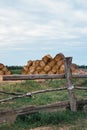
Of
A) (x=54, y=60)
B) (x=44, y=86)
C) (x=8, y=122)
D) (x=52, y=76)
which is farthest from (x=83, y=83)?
(x=8, y=122)

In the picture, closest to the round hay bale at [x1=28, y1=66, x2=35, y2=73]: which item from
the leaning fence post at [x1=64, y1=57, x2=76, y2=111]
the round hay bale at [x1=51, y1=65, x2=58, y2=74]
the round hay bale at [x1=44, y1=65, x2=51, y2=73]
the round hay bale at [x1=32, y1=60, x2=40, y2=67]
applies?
the round hay bale at [x1=32, y1=60, x2=40, y2=67]

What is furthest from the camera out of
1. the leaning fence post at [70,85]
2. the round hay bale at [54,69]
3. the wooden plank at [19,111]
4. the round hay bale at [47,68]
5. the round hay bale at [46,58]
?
the round hay bale at [46,58]

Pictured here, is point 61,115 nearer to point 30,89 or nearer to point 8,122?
point 8,122

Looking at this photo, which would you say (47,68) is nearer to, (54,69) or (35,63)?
(54,69)

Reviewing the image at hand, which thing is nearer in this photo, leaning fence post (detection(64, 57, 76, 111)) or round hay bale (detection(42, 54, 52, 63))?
leaning fence post (detection(64, 57, 76, 111))

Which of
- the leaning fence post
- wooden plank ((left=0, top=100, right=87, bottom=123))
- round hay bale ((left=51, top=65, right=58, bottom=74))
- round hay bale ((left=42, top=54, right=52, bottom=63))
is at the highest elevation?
round hay bale ((left=42, top=54, right=52, bottom=63))

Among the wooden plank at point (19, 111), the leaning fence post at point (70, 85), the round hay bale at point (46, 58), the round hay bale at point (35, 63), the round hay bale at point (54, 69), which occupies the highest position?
the round hay bale at point (46, 58)

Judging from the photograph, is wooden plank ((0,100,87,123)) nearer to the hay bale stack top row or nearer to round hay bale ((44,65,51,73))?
the hay bale stack top row

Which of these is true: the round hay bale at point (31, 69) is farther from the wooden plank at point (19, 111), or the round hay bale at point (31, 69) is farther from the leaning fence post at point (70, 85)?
the wooden plank at point (19, 111)

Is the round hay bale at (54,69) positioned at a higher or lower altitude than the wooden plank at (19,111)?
higher

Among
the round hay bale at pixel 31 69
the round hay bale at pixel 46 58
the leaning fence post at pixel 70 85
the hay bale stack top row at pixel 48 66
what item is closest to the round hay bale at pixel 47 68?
the hay bale stack top row at pixel 48 66

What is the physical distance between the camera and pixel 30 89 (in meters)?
16.5

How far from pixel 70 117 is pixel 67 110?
0.68m

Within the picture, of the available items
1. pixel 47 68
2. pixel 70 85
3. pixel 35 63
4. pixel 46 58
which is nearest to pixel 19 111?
pixel 70 85
